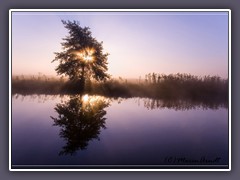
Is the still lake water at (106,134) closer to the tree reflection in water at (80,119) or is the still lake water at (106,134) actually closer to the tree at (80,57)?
the tree reflection in water at (80,119)

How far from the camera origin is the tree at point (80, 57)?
3207mm

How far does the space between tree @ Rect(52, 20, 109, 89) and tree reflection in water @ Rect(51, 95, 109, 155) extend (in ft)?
0.50

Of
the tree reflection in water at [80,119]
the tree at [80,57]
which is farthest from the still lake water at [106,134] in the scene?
the tree at [80,57]

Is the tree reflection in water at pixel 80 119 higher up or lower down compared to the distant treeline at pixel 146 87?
lower down

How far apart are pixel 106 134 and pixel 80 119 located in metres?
0.25

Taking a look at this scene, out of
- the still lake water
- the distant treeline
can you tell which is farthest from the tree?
the still lake water

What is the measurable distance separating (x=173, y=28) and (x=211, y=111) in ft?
2.47

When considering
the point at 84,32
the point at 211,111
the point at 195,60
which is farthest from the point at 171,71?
the point at 84,32

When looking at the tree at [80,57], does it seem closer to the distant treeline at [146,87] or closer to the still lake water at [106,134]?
the distant treeline at [146,87]

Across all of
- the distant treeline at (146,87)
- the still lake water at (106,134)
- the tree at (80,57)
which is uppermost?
the tree at (80,57)

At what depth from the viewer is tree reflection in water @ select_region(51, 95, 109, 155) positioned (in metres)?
3.21

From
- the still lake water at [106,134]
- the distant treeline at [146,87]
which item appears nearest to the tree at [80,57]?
the distant treeline at [146,87]

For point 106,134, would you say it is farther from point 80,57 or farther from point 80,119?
point 80,57
